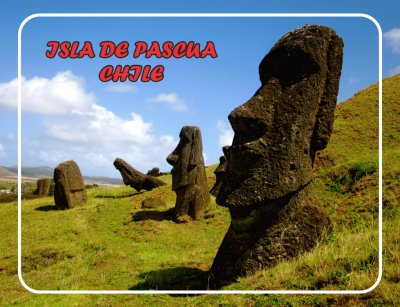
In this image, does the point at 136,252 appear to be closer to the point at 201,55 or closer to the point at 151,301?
the point at 151,301

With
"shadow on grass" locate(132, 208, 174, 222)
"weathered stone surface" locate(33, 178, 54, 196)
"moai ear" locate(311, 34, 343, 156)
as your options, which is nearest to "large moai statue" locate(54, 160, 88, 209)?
"shadow on grass" locate(132, 208, 174, 222)

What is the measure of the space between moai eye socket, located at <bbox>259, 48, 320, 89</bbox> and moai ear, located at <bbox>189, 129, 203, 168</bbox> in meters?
9.47

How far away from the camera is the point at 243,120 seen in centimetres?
811

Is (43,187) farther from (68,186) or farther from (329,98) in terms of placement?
(329,98)

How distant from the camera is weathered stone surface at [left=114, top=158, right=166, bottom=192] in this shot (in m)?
26.5

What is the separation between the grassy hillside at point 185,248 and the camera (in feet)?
20.5

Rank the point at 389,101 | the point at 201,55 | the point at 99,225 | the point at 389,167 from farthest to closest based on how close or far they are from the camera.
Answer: the point at 389,101 → the point at 99,225 → the point at 389,167 → the point at 201,55

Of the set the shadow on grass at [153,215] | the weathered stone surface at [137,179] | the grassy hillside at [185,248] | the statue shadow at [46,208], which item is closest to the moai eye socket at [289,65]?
the grassy hillside at [185,248]

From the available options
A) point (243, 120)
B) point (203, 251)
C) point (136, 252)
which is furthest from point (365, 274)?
point (136, 252)

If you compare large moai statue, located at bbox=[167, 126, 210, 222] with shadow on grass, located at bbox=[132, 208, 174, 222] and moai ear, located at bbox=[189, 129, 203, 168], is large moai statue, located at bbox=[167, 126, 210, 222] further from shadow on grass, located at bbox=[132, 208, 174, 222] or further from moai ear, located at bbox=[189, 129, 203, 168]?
shadow on grass, located at bbox=[132, 208, 174, 222]

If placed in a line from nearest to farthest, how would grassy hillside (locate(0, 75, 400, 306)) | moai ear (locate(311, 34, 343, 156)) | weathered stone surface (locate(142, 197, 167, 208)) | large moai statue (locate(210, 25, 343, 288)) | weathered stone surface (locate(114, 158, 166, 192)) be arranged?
grassy hillside (locate(0, 75, 400, 306)), large moai statue (locate(210, 25, 343, 288)), moai ear (locate(311, 34, 343, 156)), weathered stone surface (locate(142, 197, 167, 208)), weathered stone surface (locate(114, 158, 166, 192))

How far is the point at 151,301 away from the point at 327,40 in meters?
5.80

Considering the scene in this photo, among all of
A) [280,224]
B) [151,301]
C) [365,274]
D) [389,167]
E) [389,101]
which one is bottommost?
[151,301]

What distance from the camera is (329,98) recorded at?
8500 mm
